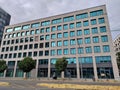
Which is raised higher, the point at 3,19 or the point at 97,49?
the point at 3,19

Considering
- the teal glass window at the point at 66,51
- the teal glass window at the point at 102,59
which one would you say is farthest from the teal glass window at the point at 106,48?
the teal glass window at the point at 66,51

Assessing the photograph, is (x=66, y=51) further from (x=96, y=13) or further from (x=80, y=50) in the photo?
(x=96, y=13)

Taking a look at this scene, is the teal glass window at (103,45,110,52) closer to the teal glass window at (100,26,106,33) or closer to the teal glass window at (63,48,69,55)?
the teal glass window at (100,26,106,33)

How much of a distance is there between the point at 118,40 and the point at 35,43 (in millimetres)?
59251

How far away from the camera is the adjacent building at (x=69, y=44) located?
39.7 m

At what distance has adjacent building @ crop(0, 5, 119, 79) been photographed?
3972 centimetres

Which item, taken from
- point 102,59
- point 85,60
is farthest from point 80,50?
point 102,59

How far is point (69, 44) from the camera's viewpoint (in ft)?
151

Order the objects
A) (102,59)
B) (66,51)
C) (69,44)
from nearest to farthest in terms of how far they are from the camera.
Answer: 1. (102,59)
2. (66,51)
3. (69,44)

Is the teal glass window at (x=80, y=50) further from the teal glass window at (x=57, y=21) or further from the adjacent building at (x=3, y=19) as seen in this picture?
the adjacent building at (x=3, y=19)

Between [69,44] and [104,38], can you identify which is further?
[69,44]

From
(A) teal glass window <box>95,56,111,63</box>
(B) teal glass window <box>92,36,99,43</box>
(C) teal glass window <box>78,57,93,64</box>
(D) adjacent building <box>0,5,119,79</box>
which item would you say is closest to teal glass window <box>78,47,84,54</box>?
(D) adjacent building <box>0,5,119,79</box>

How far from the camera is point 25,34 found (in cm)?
5741

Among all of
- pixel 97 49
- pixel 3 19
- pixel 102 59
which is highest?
pixel 3 19
